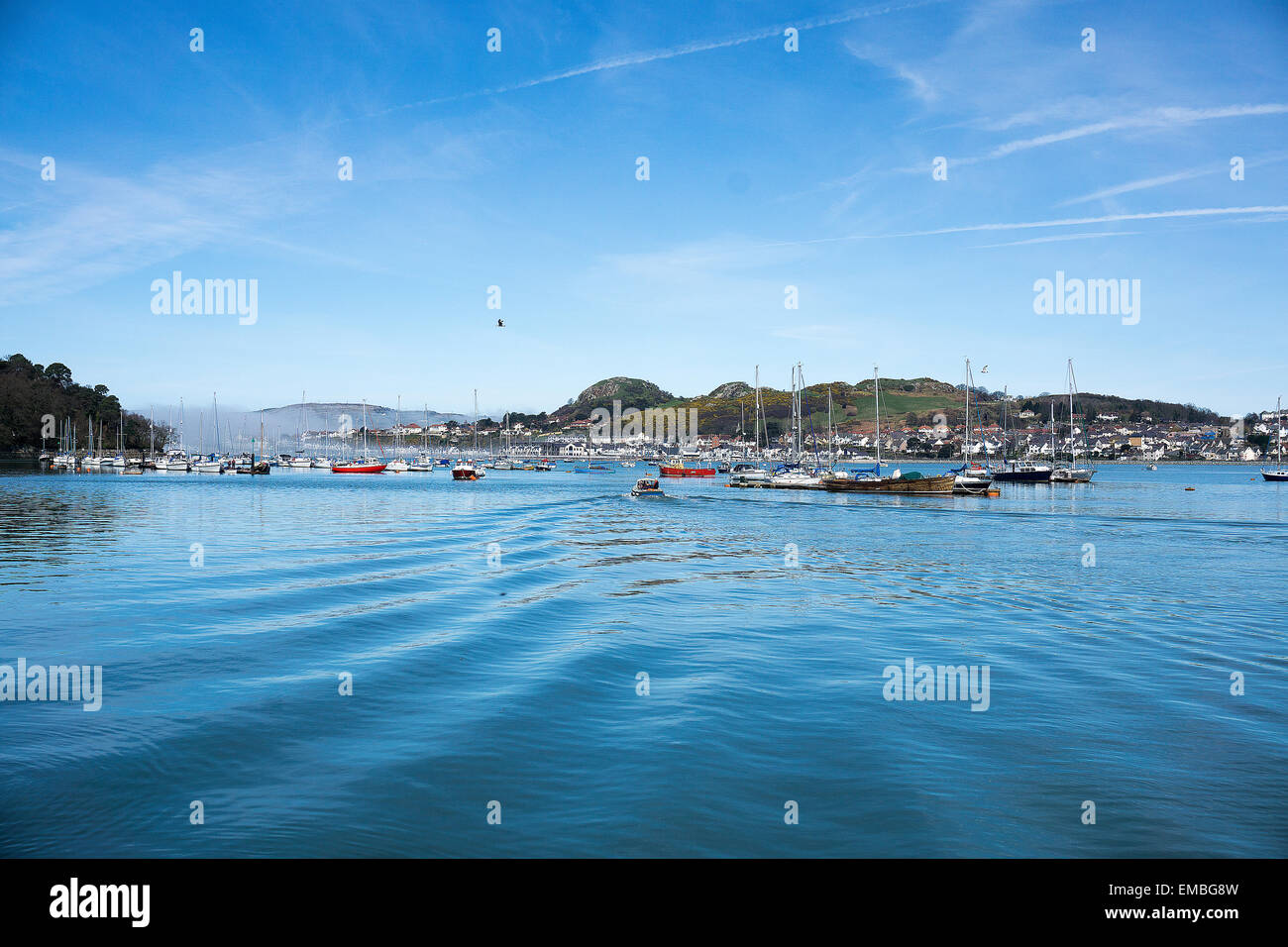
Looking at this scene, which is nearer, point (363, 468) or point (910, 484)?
point (910, 484)

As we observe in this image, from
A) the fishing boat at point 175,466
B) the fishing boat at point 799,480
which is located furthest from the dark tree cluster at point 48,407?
the fishing boat at point 799,480

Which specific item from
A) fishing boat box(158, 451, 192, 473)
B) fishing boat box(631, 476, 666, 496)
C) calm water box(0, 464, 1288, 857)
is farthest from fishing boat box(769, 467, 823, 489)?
fishing boat box(158, 451, 192, 473)

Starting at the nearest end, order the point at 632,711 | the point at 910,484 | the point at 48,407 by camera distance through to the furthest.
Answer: the point at 632,711 < the point at 910,484 < the point at 48,407

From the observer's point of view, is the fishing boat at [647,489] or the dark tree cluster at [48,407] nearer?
the fishing boat at [647,489]

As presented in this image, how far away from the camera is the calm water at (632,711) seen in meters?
6.96

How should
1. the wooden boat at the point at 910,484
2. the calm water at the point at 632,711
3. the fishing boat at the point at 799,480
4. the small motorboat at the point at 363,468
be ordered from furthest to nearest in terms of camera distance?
the small motorboat at the point at 363,468 < the fishing boat at the point at 799,480 < the wooden boat at the point at 910,484 < the calm water at the point at 632,711

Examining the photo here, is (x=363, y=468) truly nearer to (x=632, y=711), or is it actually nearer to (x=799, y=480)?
(x=799, y=480)

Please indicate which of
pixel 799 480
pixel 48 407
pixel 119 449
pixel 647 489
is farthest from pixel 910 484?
pixel 119 449

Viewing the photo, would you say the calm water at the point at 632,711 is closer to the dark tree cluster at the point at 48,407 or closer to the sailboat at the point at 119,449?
the sailboat at the point at 119,449

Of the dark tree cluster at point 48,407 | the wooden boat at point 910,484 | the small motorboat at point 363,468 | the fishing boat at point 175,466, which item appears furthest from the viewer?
the small motorboat at point 363,468

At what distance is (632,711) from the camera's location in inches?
407

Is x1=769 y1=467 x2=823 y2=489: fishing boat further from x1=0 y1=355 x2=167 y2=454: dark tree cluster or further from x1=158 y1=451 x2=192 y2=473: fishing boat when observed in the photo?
x1=0 y1=355 x2=167 y2=454: dark tree cluster
